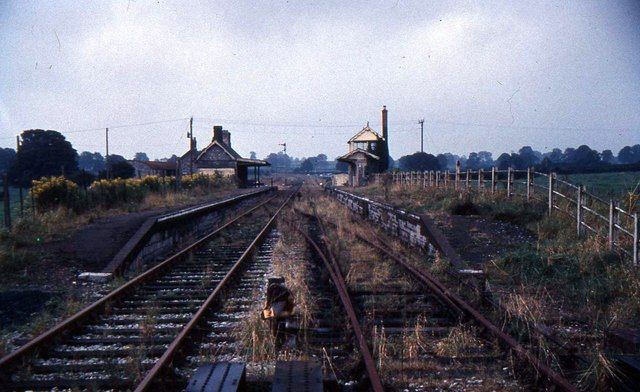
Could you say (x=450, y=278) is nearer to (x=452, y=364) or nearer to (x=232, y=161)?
(x=452, y=364)

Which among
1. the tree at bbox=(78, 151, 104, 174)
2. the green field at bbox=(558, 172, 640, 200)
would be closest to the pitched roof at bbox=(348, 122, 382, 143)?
the green field at bbox=(558, 172, 640, 200)

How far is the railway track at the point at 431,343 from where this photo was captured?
175 inches

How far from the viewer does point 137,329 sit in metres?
6.00

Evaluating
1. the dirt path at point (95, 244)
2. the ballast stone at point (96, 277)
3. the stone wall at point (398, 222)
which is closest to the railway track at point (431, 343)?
the stone wall at point (398, 222)

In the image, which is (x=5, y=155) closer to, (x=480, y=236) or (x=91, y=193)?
(x=91, y=193)

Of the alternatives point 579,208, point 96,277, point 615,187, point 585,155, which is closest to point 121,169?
point 615,187

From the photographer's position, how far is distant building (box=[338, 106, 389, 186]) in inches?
2260

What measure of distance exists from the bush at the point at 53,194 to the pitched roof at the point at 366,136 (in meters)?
52.3

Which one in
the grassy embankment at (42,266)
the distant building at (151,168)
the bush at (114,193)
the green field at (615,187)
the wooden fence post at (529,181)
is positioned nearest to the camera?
the grassy embankment at (42,266)

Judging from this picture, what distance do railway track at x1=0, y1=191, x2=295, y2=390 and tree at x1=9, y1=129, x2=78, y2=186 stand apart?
48.4m

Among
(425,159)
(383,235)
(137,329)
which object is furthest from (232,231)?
(425,159)

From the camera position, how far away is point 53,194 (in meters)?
15.9

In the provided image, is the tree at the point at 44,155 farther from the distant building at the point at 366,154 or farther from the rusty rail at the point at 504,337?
the rusty rail at the point at 504,337

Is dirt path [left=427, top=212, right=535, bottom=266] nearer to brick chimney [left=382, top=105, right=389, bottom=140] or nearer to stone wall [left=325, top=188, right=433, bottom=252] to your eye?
stone wall [left=325, top=188, right=433, bottom=252]
